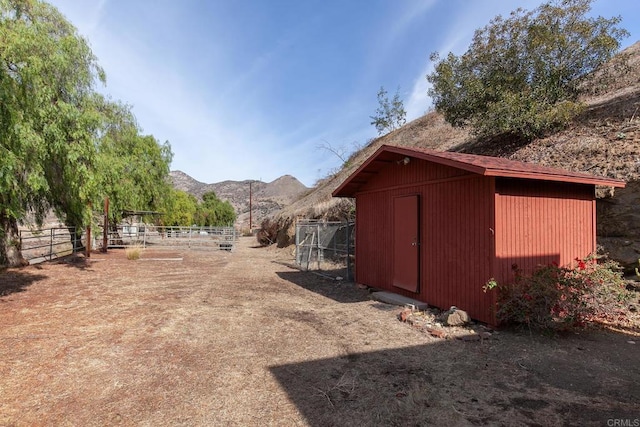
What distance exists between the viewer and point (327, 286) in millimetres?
9438

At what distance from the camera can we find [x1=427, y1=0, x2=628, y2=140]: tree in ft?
34.7

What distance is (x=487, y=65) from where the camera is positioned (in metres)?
12.4

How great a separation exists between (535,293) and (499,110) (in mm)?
7954

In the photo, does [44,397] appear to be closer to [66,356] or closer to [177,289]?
[66,356]

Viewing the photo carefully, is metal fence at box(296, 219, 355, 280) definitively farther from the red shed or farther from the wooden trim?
the red shed

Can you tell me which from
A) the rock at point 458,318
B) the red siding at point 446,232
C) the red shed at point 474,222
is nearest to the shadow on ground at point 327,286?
the red siding at point 446,232

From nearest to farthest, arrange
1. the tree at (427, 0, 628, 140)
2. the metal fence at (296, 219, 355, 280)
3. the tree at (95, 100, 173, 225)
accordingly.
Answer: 1. the tree at (427, 0, 628, 140)
2. the metal fence at (296, 219, 355, 280)
3. the tree at (95, 100, 173, 225)

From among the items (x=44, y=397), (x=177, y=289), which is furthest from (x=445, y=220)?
(x=177, y=289)

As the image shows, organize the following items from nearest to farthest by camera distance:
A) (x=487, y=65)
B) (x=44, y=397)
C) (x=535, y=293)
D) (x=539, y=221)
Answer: (x=44, y=397)
(x=535, y=293)
(x=539, y=221)
(x=487, y=65)

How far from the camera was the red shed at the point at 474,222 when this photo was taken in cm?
544

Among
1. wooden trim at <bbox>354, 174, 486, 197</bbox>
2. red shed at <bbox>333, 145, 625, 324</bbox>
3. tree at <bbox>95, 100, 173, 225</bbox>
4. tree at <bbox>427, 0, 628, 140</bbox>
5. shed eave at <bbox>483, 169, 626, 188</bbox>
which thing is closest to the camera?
shed eave at <bbox>483, 169, 626, 188</bbox>

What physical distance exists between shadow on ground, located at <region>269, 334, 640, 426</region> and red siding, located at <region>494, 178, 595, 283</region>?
55.5 inches

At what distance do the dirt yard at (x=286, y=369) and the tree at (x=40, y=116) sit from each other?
2.90 metres

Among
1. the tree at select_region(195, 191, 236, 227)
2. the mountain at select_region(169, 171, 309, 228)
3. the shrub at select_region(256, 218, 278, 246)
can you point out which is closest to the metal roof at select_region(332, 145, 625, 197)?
the shrub at select_region(256, 218, 278, 246)
